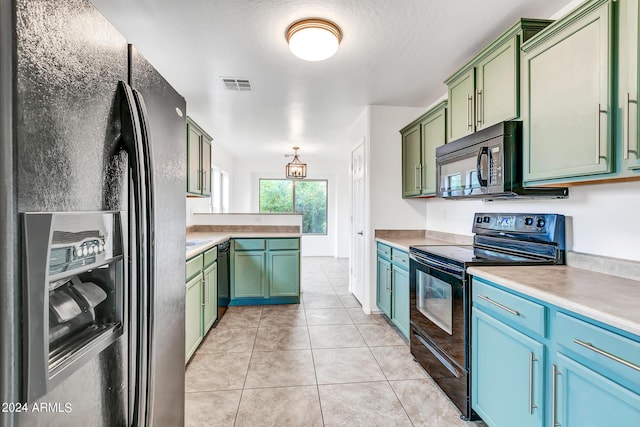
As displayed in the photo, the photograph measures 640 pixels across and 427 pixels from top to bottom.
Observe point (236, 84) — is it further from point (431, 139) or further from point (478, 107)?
point (478, 107)

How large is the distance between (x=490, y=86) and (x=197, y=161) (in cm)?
285

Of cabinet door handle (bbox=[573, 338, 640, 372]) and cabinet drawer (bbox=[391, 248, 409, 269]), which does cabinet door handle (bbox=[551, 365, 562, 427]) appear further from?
cabinet drawer (bbox=[391, 248, 409, 269])

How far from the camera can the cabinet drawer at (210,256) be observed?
2895 mm

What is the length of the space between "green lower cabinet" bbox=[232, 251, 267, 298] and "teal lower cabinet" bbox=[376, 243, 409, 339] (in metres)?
1.41

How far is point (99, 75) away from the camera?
74cm

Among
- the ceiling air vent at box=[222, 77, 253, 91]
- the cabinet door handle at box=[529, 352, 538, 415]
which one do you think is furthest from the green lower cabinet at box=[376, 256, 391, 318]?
the ceiling air vent at box=[222, 77, 253, 91]

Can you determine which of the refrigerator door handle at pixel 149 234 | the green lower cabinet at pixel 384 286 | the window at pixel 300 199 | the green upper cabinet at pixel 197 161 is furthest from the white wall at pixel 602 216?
the window at pixel 300 199

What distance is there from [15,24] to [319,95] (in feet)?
10.3

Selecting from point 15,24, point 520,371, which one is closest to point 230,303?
point 520,371

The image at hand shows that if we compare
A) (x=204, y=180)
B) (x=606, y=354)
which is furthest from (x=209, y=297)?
(x=606, y=354)

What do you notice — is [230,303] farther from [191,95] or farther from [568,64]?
[568,64]

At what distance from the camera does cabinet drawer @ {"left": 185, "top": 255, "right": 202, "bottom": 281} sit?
2383 millimetres

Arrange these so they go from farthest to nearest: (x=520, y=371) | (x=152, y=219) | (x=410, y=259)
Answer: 1. (x=410, y=259)
2. (x=520, y=371)
3. (x=152, y=219)

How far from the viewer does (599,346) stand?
1089mm
